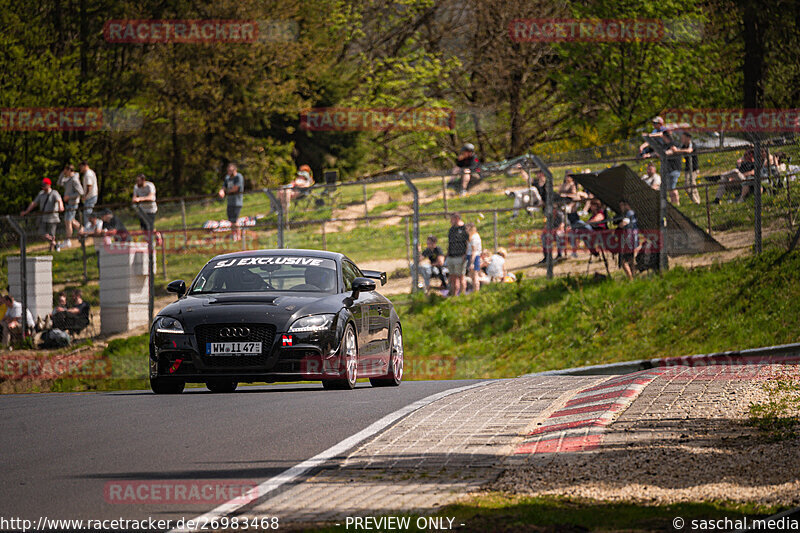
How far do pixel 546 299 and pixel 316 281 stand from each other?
34.7 feet

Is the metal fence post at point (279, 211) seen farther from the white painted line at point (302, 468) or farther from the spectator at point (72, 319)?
the white painted line at point (302, 468)

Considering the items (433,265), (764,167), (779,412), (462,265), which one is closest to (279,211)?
(433,265)

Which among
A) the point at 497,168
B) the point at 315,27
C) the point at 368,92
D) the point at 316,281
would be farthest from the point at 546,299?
the point at 368,92

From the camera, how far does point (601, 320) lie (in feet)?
73.2

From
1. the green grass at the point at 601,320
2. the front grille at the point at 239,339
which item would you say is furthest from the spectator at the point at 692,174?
the front grille at the point at 239,339

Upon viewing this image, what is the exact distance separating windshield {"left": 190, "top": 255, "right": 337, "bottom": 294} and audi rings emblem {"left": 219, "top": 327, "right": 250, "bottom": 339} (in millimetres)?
1243

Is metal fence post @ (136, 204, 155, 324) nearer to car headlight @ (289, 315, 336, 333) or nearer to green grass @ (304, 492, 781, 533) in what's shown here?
car headlight @ (289, 315, 336, 333)

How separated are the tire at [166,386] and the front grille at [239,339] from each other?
940 mm

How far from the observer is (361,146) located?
4859 centimetres

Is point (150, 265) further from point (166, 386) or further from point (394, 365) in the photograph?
point (166, 386)

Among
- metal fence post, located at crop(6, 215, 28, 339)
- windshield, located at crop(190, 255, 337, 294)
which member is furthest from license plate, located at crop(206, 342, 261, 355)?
metal fence post, located at crop(6, 215, 28, 339)

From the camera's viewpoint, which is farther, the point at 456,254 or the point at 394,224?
the point at 394,224

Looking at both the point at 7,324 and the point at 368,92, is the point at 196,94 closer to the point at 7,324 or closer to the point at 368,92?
the point at 368,92

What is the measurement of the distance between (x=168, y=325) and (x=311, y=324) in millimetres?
1524
